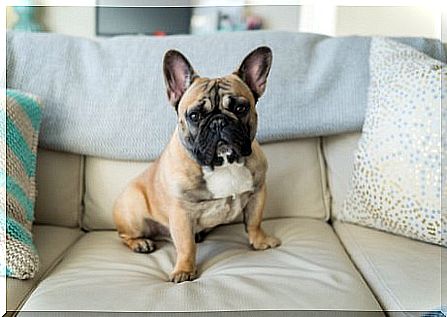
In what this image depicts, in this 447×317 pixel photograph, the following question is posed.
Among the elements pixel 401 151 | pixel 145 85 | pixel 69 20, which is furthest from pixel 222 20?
pixel 401 151

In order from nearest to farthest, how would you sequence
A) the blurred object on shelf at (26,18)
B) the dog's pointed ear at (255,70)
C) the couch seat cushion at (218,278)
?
the couch seat cushion at (218,278), the dog's pointed ear at (255,70), the blurred object on shelf at (26,18)

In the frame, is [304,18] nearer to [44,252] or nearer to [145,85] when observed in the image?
[145,85]

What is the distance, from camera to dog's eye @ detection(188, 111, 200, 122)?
0.95 metres

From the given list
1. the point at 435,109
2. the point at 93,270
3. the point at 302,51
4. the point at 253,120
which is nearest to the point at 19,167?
the point at 93,270

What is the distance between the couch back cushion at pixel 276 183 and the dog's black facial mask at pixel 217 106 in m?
0.25

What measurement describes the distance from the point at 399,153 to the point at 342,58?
0.27 metres

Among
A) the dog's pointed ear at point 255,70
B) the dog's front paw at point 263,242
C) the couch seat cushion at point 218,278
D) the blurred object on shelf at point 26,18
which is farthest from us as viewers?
the blurred object on shelf at point 26,18

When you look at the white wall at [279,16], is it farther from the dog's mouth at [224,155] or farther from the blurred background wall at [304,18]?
the dog's mouth at [224,155]

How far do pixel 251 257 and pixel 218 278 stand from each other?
103 mm

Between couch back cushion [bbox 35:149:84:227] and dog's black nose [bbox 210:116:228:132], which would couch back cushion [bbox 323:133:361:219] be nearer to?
dog's black nose [bbox 210:116:228:132]

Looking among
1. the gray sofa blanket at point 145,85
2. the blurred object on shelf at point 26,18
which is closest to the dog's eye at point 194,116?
the gray sofa blanket at point 145,85

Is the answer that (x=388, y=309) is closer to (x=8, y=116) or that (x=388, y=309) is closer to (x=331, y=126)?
(x=331, y=126)

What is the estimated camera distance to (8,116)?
1064 mm

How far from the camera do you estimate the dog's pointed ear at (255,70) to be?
3.20 ft
